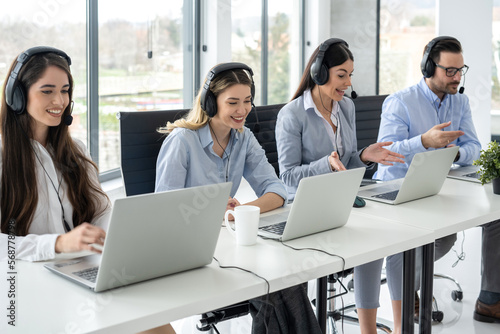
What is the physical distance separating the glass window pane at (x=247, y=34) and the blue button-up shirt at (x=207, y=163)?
3031 millimetres

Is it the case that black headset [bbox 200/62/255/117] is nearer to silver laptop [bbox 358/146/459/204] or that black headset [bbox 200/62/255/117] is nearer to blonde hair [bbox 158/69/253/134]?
blonde hair [bbox 158/69/253/134]

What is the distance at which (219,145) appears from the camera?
2.28m

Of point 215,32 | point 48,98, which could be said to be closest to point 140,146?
point 48,98

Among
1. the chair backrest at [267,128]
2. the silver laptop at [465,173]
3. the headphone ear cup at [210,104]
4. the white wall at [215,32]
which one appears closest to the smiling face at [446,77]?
the silver laptop at [465,173]

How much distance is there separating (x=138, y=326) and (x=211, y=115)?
1081 millimetres

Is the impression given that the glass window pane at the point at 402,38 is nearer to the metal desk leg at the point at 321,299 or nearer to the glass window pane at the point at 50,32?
the glass window pane at the point at 50,32

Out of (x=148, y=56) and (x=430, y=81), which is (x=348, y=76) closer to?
(x=430, y=81)

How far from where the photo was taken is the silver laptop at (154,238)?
130cm

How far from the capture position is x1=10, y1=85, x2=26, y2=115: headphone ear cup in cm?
174

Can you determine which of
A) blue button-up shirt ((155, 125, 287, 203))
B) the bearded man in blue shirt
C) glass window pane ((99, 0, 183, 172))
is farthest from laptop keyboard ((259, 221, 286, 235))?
glass window pane ((99, 0, 183, 172))

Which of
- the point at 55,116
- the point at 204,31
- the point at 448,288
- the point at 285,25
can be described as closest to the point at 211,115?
the point at 55,116

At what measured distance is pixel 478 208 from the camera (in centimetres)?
216

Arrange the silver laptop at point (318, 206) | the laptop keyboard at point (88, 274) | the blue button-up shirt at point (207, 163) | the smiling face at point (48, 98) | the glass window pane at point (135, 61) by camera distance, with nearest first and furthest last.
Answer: the laptop keyboard at point (88, 274) < the silver laptop at point (318, 206) < the smiling face at point (48, 98) < the blue button-up shirt at point (207, 163) < the glass window pane at point (135, 61)

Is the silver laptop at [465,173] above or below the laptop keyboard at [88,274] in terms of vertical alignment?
above
